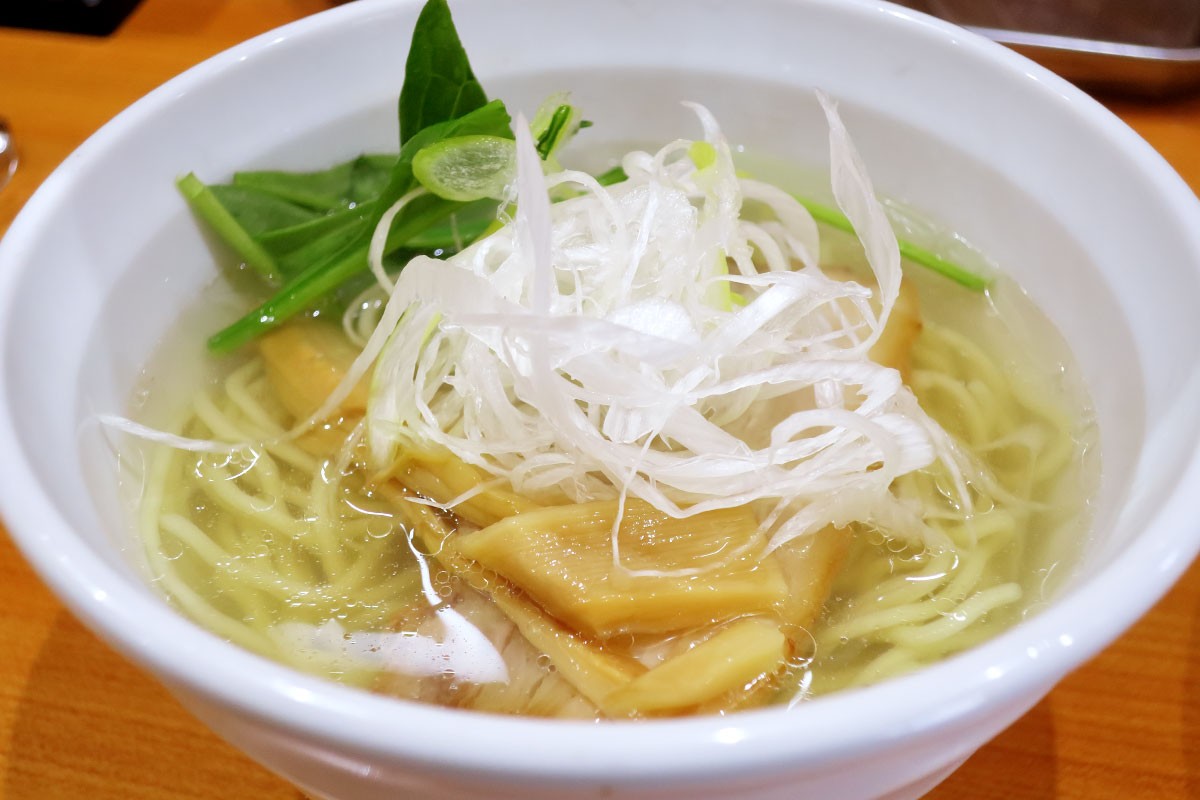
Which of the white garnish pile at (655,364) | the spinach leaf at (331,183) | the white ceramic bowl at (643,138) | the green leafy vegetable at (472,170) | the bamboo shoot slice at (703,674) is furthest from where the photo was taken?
the spinach leaf at (331,183)

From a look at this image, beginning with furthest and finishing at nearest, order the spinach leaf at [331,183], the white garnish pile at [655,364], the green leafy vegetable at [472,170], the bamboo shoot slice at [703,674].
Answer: the spinach leaf at [331,183]
the green leafy vegetable at [472,170]
the white garnish pile at [655,364]
the bamboo shoot slice at [703,674]

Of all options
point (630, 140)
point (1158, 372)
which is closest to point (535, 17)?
point (630, 140)

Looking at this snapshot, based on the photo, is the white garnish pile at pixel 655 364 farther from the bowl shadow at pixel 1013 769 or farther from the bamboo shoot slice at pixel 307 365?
the bowl shadow at pixel 1013 769

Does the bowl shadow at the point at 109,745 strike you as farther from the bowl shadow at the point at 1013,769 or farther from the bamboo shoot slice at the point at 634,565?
the bowl shadow at the point at 1013,769

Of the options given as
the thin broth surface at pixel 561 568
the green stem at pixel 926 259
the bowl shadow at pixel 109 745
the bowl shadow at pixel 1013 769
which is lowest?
the bowl shadow at pixel 109 745

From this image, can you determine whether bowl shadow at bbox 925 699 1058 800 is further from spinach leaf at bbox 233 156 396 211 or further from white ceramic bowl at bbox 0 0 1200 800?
spinach leaf at bbox 233 156 396 211

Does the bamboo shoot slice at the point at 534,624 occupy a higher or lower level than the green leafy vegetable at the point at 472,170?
lower

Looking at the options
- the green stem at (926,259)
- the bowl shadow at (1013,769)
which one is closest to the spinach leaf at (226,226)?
the green stem at (926,259)

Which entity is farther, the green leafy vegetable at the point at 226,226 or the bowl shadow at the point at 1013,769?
the green leafy vegetable at the point at 226,226
